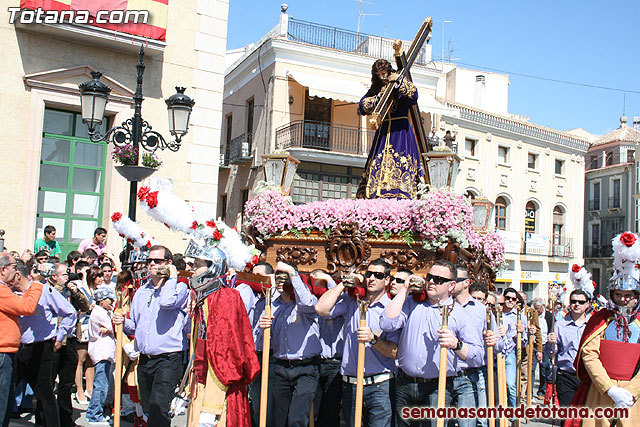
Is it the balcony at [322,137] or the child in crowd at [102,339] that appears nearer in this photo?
the child in crowd at [102,339]

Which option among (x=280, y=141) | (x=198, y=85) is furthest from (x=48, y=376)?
(x=280, y=141)

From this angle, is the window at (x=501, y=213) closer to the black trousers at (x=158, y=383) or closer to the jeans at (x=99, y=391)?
the jeans at (x=99, y=391)


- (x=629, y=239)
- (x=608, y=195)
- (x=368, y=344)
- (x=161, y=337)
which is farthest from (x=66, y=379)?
(x=608, y=195)

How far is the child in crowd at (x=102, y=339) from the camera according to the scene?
7902mm

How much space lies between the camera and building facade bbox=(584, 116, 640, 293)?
127ft

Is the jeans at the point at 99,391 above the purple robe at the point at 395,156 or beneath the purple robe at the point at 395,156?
beneath

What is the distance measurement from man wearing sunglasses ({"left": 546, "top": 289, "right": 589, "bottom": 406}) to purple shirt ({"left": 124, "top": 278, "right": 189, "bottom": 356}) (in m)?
4.19

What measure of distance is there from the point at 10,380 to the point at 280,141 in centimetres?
1674

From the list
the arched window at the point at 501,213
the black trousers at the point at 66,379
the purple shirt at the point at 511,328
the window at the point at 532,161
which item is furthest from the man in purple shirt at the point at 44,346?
the window at the point at 532,161

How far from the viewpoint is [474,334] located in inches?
213

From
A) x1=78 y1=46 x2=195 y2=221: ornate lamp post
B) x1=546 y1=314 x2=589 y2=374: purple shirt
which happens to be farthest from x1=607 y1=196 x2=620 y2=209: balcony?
x1=78 y1=46 x2=195 y2=221: ornate lamp post

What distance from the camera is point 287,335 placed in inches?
235

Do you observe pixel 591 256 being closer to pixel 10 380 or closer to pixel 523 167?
pixel 523 167

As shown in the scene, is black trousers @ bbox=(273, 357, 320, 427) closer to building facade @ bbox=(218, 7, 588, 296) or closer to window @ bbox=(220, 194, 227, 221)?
building facade @ bbox=(218, 7, 588, 296)
